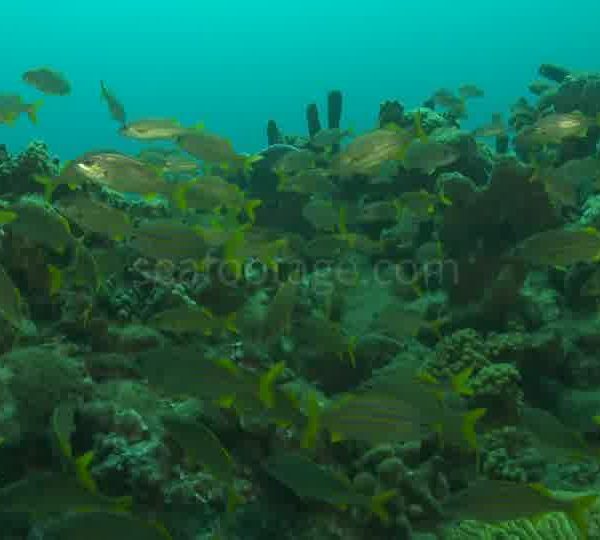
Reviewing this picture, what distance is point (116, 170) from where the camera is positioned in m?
5.65

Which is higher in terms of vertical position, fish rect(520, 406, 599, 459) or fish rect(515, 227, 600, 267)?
fish rect(515, 227, 600, 267)

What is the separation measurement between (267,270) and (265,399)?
3403 mm

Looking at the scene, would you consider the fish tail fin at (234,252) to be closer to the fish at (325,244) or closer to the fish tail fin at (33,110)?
the fish at (325,244)

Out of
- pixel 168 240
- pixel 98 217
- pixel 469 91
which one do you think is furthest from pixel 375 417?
pixel 469 91

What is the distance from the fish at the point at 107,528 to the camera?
8.62ft

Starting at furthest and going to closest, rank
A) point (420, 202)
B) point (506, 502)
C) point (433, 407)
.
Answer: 1. point (420, 202)
2. point (433, 407)
3. point (506, 502)

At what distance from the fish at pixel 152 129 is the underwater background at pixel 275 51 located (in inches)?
4297

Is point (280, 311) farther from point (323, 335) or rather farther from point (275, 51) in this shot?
point (275, 51)

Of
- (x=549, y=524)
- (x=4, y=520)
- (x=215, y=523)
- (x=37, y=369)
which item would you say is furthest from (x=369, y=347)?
(x=4, y=520)

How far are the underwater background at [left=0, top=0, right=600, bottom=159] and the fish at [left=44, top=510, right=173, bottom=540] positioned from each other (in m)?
114

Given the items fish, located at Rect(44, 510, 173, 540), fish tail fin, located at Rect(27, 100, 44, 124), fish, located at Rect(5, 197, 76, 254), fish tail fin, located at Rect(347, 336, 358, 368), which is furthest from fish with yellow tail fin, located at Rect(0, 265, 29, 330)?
fish tail fin, located at Rect(27, 100, 44, 124)

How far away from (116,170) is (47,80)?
605 centimetres

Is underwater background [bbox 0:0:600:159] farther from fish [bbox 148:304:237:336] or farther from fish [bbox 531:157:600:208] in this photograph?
fish [bbox 148:304:237:336]

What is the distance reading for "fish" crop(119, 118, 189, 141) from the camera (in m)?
7.32
